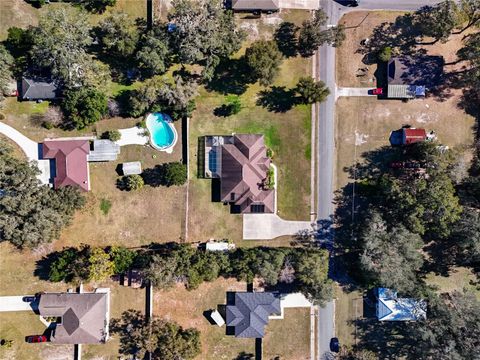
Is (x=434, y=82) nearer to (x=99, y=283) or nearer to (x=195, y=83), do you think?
(x=195, y=83)

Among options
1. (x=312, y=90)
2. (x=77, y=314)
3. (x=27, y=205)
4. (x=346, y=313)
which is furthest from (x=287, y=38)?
(x=77, y=314)

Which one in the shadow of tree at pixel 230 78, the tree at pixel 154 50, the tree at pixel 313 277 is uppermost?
the tree at pixel 154 50

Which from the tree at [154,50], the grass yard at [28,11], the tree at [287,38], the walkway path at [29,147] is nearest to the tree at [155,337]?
the walkway path at [29,147]

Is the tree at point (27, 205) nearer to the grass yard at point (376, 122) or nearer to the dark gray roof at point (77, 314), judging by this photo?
the dark gray roof at point (77, 314)

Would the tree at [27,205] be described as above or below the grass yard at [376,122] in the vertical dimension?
below

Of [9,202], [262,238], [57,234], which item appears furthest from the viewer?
[262,238]

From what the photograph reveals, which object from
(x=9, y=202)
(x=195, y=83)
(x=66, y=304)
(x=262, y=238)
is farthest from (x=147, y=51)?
(x=66, y=304)

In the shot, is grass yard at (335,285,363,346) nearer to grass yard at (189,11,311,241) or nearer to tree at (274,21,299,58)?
grass yard at (189,11,311,241)

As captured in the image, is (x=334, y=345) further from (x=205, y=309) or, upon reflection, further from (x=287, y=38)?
(x=287, y=38)

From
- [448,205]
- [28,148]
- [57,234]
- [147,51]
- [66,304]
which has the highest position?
[147,51]
